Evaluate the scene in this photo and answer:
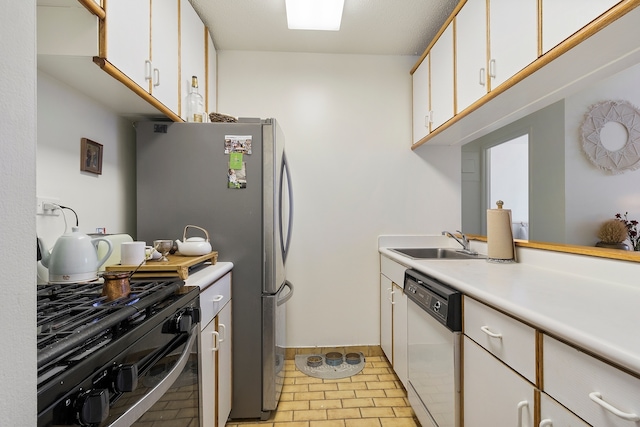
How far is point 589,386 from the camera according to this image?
666mm

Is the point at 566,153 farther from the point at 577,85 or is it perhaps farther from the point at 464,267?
the point at 464,267

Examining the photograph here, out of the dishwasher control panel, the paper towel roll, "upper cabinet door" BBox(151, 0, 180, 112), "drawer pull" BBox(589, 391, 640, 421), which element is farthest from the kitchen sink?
"upper cabinet door" BBox(151, 0, 180, 112)

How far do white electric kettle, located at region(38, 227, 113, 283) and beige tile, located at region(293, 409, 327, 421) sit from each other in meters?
1.35

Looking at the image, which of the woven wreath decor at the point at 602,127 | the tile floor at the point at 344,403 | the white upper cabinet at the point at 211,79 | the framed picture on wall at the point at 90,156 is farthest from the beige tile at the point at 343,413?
the white upper cabinet at the point at 211,79

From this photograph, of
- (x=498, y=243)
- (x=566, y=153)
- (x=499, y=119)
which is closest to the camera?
(x=498, y=243)

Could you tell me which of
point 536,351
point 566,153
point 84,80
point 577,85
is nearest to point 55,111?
point 84,80

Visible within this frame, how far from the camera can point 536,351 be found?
31.9 inches

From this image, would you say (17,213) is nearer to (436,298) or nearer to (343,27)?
(436,298)

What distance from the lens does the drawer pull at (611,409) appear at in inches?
22.4

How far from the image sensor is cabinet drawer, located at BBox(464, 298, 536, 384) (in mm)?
838

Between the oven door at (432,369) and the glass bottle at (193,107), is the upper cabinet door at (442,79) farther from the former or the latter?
the glass bottle at (193,107)

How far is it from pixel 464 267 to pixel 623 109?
1350mm

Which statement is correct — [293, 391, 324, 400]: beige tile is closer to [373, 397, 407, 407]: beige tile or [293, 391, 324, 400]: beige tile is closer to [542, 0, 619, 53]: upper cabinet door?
[373, 397, 407, 407]: beige tile

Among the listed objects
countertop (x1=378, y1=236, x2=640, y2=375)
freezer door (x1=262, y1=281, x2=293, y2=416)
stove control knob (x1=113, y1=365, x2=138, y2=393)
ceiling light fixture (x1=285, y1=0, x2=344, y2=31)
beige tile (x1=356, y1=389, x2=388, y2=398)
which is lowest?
beige tile (x1=356, y1=389, x2=388, y2=398)
